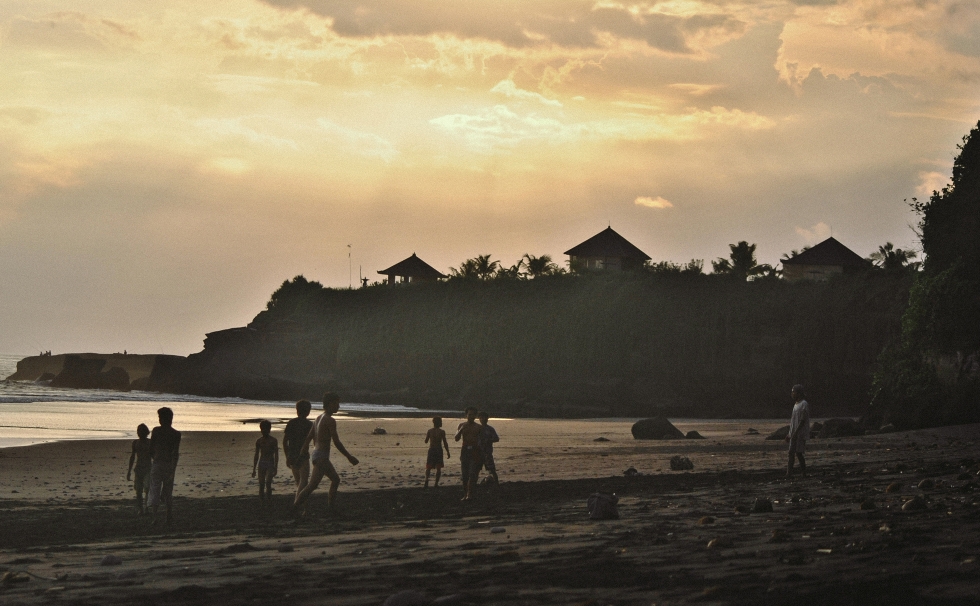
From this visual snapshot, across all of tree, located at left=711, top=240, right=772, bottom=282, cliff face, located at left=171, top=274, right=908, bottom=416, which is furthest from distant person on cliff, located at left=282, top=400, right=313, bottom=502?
tree, located at left=711, top=240, right=772, bottom=282

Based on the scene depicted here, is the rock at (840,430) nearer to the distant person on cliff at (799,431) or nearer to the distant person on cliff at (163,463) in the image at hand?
the distant person on cliff at (799,431)

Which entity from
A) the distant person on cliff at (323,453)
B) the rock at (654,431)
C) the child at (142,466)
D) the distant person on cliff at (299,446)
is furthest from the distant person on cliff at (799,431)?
the rock at (654,431)

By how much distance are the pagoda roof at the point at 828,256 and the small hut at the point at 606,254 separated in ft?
43.2

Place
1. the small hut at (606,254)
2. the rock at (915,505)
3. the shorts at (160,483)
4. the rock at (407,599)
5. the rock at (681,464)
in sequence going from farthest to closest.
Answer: the small hut at (606,254), the rock at (681,464), the shorts at (160,483), the rock at (915,505), the rock at (407,599)

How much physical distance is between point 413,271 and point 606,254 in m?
22.9

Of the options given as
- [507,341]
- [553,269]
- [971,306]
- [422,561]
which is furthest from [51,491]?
[553,269]

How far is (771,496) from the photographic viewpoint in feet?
39.7

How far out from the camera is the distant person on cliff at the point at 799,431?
15.0 meters

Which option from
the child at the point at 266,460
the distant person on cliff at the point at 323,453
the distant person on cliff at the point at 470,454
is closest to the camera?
the distant person on cliff at the point at 323,453

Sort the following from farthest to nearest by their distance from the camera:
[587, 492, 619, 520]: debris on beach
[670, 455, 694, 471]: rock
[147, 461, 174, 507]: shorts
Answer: [670, 455, 694, 471]: rock < [147, 461, 174, 507]: shorts < [587, 492, 619, 520]: debris on beach

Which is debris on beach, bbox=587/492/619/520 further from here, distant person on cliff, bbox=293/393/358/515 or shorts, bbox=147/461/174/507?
shorts, bbox=147/461/174/507

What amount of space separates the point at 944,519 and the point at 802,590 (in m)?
3.16

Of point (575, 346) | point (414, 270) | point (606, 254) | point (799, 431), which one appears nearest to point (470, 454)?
point (799, 431)

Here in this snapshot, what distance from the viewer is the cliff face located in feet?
211
